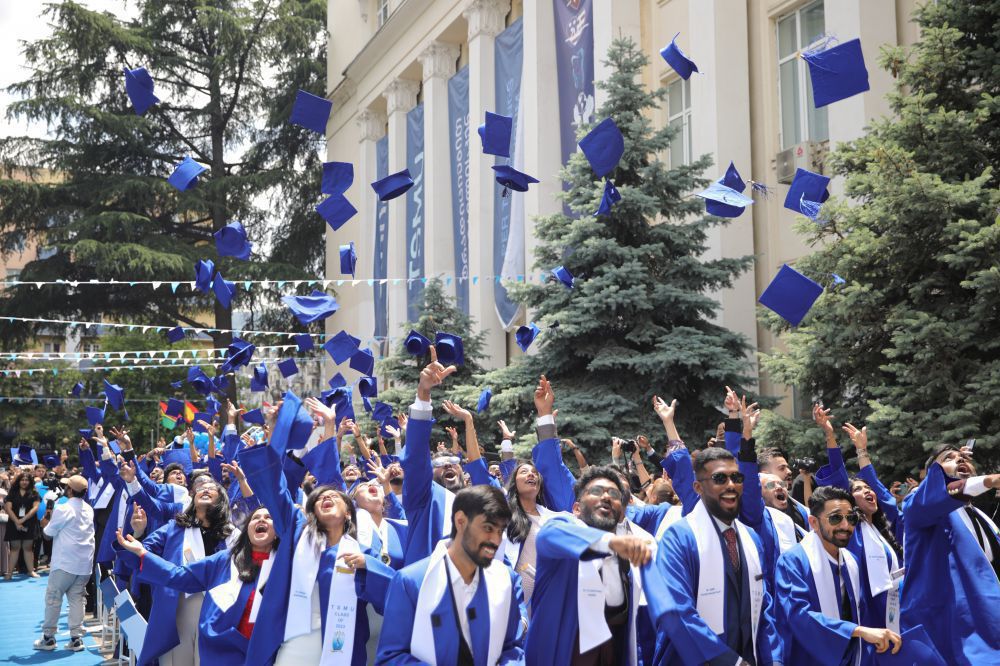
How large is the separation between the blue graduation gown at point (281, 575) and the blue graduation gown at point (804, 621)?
2.00m

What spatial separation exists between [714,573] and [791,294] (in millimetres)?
4540

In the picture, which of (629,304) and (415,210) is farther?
(415,210)

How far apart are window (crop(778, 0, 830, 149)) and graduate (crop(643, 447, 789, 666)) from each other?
1158 cm

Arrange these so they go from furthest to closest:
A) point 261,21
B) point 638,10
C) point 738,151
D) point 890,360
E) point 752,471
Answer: point 261,21 < point 638,10 < point 738,151 < point 890,360 < point 752,471

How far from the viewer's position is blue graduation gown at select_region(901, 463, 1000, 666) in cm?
599

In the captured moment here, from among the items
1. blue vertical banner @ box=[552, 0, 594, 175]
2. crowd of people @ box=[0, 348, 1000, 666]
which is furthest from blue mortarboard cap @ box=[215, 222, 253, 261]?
blue vertical banner @ box=[552, 0, 594, 175]

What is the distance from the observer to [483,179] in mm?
25625

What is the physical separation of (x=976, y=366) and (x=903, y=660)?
5204mm

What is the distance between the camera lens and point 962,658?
5.99 metres

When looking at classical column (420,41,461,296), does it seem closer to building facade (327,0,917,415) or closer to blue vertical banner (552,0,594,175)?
building facade (327,0,917,415)

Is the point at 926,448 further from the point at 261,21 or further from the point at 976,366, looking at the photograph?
the point at 261,21

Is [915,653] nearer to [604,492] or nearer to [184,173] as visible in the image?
[604,492]

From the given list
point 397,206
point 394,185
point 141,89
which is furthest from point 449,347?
point 397,206

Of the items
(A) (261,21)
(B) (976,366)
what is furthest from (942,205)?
(A) (261,21)
